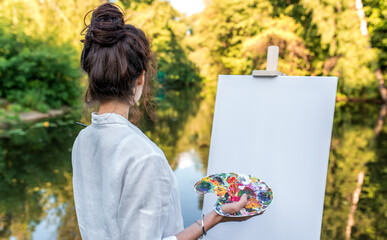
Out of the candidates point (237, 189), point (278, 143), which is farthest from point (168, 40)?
point (237, 189)

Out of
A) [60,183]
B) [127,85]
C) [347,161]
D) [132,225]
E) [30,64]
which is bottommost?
[60,183]

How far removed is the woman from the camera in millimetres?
646

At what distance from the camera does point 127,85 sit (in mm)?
734

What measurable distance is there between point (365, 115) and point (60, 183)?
32.4 ft

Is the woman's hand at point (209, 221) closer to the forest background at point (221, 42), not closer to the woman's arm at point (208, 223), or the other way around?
the woman's arm at point (208, 223)

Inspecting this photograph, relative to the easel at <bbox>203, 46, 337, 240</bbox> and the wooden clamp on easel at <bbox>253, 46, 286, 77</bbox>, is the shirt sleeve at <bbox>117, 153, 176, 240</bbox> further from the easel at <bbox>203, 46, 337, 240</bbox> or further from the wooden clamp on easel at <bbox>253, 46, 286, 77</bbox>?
the wooden clamp on easel at <bbox>253, 46, 286, 77</bbox>

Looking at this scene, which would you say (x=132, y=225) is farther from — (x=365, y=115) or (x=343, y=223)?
(x=365, y=115)

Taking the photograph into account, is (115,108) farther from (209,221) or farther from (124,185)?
(209,221)

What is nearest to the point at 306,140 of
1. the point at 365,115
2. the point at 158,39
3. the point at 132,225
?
the point at 132,225

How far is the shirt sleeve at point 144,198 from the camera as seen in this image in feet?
2.08

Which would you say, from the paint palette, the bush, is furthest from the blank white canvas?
the bush

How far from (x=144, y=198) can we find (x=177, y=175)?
3.35m

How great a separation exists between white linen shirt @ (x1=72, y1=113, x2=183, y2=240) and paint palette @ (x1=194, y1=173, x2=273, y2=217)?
34 cm

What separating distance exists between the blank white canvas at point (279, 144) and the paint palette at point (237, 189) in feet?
1.40
